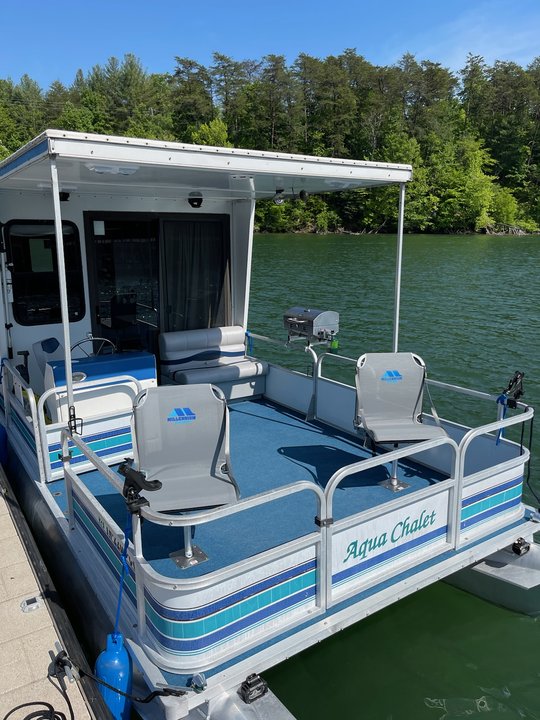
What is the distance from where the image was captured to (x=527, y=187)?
2205 inches

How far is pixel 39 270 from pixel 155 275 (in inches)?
50.5

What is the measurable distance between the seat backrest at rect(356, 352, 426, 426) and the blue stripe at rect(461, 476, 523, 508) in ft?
3.24

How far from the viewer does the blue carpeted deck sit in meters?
3.73

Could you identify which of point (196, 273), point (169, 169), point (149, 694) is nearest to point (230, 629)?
point (149, 694)

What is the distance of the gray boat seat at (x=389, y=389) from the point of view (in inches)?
183

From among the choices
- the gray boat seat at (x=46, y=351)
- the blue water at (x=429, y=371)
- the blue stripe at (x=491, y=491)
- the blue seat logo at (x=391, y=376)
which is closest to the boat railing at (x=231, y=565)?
the blue stripe at (x=491, y=491)

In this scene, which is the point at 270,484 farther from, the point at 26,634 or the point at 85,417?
the point at 26,634

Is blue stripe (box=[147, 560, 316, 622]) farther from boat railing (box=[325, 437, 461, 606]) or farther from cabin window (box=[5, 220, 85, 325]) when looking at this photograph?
cabin window (box=[5, 220, 85, 325])

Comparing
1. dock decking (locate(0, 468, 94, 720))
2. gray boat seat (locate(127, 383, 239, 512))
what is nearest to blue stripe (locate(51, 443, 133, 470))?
dock decking (locate(0, 468, 94, 720))

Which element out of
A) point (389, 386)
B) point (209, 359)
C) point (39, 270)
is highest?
point (39, 270)

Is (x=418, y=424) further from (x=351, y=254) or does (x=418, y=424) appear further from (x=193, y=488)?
(x=351, y=254)

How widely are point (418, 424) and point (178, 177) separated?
2752 millimetres

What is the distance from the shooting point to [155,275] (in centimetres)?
701

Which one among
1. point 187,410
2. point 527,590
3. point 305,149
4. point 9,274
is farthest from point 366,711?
point 305,149
